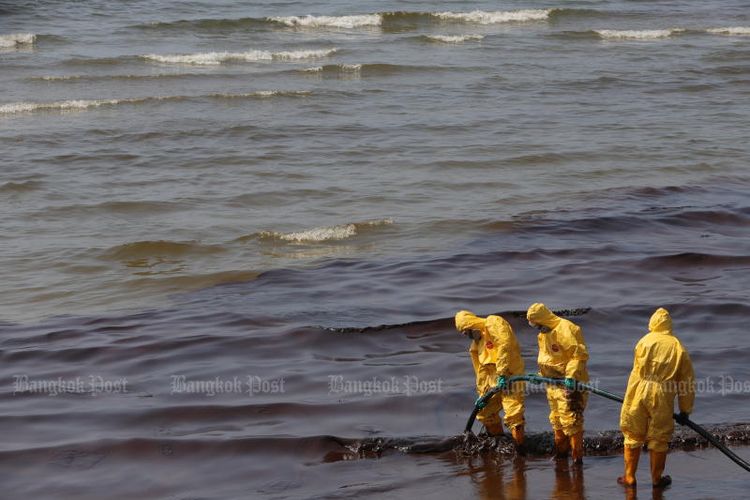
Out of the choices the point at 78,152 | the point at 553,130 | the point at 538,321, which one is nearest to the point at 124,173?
the point at 78,152

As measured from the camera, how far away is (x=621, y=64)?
1214 inches

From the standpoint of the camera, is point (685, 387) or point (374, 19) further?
point (374, 19)

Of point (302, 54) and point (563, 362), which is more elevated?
point (302, 54)

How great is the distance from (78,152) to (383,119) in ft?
22.3

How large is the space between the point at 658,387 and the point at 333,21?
31.1 metres

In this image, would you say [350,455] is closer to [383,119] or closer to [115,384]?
[115,384]

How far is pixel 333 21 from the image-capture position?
37.7 m

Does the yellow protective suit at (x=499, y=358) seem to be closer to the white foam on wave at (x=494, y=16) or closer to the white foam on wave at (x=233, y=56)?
the white foam on wave at (x=233, y=56)

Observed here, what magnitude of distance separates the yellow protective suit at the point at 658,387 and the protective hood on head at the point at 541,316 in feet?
2.64

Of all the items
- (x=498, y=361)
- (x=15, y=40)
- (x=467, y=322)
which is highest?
(x=15, y=40)
